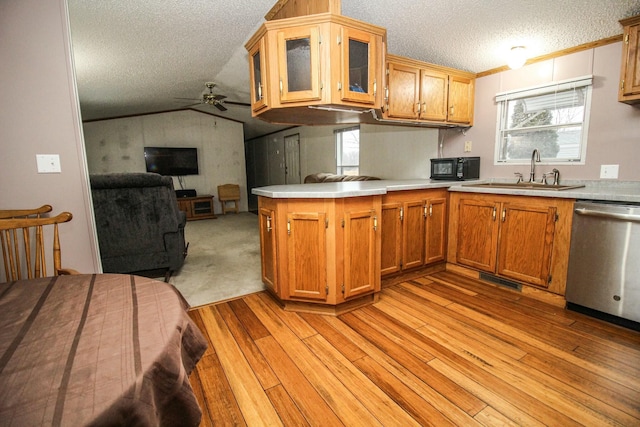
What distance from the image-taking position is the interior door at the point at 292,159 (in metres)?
7.54

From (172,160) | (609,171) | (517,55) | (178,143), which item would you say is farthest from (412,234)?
(178,143)

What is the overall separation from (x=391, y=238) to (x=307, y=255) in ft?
2.84

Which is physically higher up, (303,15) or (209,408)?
(303,15)

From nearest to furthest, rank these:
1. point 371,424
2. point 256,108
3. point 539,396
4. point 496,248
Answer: point 371,424 < point 539,396 < point 256,108 < point 496,248

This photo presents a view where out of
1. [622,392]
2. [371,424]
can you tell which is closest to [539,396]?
[622,392]

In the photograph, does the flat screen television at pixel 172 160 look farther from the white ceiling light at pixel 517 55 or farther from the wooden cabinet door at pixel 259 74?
the white ceiling light at pixel 517 55

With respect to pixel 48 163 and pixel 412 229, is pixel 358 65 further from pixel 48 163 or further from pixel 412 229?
pixel 48 163

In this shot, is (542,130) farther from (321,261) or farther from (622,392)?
(321,261)

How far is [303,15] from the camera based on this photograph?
2266 mm

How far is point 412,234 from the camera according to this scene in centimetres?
286

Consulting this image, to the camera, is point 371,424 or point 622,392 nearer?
point 371,424

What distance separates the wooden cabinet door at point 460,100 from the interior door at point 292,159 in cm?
455

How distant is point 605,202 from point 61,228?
357 centimetres

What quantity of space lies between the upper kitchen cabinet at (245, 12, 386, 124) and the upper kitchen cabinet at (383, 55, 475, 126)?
50 cm
